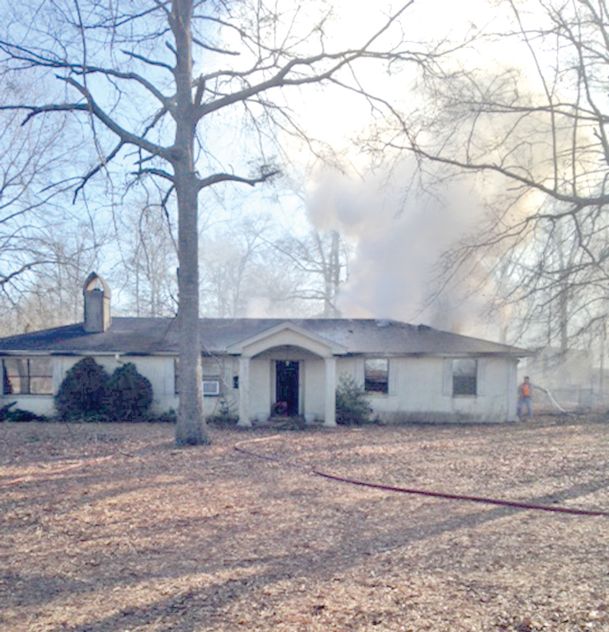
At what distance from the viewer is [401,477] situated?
9141 millimetres

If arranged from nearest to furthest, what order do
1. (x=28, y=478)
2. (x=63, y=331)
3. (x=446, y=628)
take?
1. (x=446, y=628)
2. (x=28, y=478)
3. (x=63, y=331)

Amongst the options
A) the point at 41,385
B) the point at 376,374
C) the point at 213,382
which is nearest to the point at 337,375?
the point at 376,374

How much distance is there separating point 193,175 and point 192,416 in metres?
5.15

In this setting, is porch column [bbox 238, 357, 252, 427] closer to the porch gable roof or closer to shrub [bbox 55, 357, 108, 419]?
the porch gable roof

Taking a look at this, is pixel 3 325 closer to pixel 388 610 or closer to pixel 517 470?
pixel 517 470

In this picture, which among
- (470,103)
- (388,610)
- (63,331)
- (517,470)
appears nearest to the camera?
(388,610)

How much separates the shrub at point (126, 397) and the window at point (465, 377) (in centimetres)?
946

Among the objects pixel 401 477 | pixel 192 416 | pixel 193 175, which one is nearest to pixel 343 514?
pixel 401 477

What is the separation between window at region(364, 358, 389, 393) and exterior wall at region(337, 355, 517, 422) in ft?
0.56

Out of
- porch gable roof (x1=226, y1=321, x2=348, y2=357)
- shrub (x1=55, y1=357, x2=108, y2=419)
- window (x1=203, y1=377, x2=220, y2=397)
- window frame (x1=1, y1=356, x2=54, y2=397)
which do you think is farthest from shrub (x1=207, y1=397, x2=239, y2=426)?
window frame (x1=1, y1=356, x2=54, y2=397)

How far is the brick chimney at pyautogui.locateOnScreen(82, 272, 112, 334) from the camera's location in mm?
20031

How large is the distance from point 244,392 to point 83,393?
5.15 metres

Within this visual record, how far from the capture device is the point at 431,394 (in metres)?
17.8

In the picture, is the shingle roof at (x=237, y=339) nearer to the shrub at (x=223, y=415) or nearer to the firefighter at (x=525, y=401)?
the shrub at (x=223, y=415)
